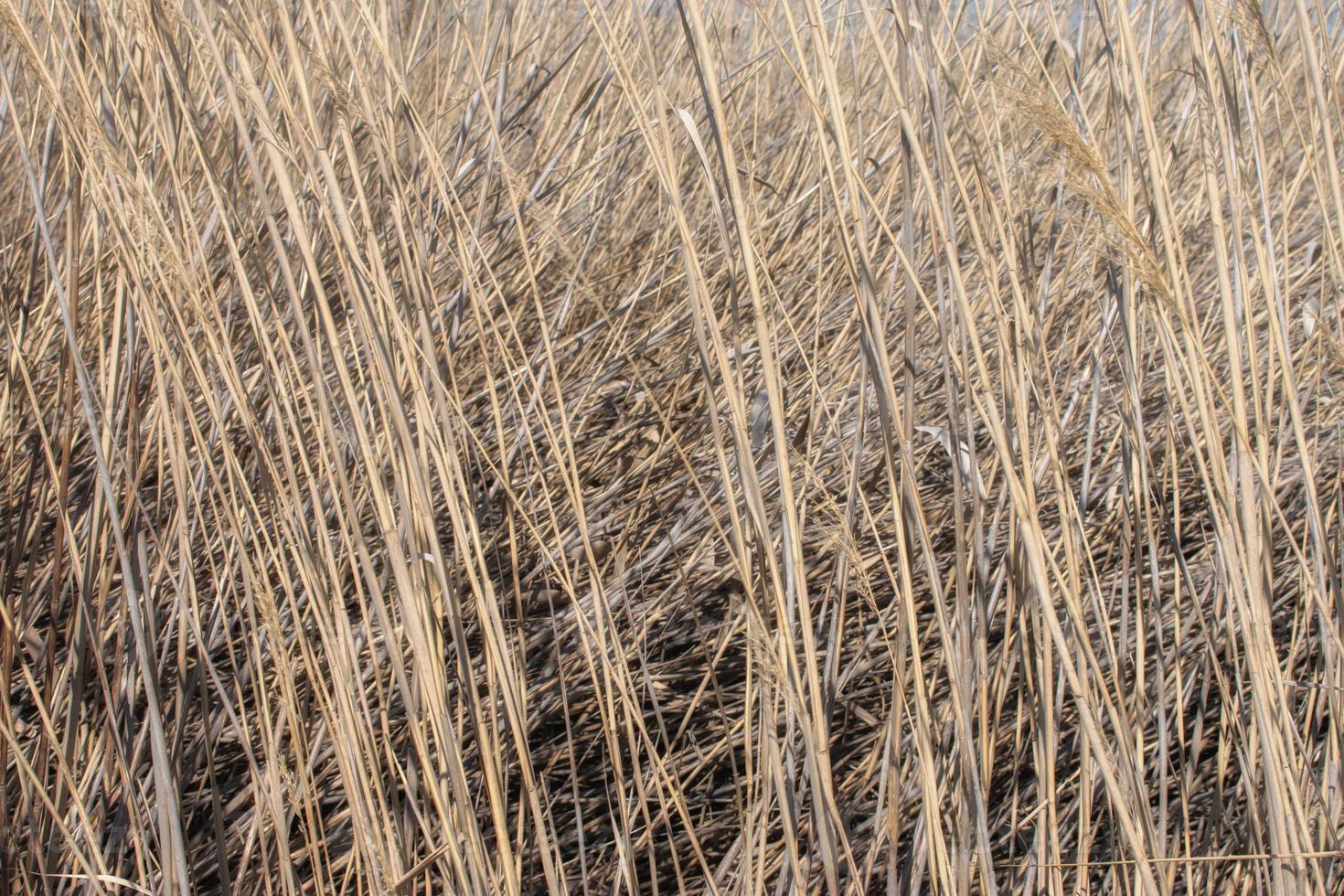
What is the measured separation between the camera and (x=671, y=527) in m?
1.17

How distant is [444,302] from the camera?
3.82 feet

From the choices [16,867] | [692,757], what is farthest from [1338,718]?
[16,867]

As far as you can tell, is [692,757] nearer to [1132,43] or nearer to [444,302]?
[444,302]

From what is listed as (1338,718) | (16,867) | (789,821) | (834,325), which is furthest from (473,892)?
(834,325)

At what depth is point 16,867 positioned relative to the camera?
74 cm

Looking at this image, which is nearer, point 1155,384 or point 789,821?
point 789,821

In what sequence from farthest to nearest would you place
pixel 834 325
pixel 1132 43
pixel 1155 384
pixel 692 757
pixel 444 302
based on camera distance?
pixel 834 325
pixel 1155 384
pixel 444 302
pixel 692 757
pixel 1132 43

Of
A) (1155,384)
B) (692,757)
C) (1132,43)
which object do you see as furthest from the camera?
(1155,384)

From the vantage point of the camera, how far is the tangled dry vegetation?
0.60m

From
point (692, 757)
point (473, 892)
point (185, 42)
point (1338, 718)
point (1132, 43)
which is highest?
point (1132, 43)

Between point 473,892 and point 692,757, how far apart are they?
0.39 metres

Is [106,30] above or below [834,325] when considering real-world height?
above

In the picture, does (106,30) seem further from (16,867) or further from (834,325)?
(834,325)

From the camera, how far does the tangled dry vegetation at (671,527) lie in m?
0.60
